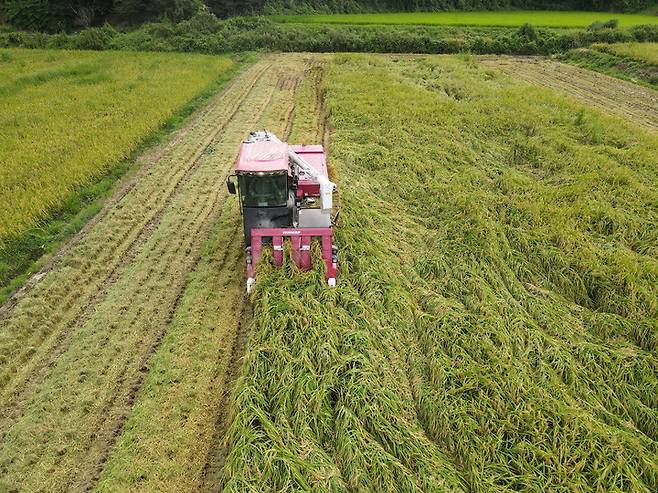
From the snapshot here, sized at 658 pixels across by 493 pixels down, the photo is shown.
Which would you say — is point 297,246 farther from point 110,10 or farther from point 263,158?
point 110,10

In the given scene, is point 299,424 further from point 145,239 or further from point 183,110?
point 183,110

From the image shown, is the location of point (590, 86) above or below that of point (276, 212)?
below

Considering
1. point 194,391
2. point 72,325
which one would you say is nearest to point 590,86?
point 194,391

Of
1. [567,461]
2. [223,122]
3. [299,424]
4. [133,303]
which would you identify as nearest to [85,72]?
[223,122]

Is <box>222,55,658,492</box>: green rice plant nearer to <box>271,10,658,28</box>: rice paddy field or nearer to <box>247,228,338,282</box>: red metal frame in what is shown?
<box>247,228,338,282</box>: red metal frame

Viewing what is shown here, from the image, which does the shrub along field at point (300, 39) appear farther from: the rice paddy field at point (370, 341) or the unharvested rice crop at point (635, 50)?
the rice paddy field at point (370, 341)

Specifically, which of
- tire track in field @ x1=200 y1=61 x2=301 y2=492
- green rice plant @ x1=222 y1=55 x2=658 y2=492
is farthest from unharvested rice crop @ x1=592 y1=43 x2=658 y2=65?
tire track in field @ x1=200 y1=61 x2=301 y2=492
